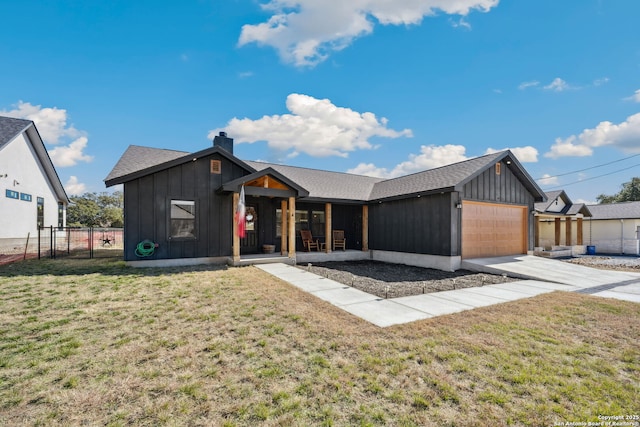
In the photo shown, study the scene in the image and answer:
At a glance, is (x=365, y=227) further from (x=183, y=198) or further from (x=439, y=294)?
(x=183, y=198)

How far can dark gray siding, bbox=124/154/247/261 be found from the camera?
8.61m

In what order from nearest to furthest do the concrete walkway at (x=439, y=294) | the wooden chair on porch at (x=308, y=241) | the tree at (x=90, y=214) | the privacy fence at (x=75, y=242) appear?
the concrete walkway at (x=439, y=294) → the wooden chair on porch at (x=308, y=241) → the privacy fence at (x=75, y=242) → the tree at (x=90, y=214)

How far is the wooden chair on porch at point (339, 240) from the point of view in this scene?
13580 millimetres

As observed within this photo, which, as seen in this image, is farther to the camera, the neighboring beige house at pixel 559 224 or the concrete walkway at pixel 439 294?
the neighboring beige house at pixel 559 224

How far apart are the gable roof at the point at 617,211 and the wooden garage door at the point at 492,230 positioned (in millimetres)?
11362

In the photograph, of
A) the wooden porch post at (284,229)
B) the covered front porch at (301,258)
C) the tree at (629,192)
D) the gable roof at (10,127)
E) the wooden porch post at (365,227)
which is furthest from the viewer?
the tree at (629,192)

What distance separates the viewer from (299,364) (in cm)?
300

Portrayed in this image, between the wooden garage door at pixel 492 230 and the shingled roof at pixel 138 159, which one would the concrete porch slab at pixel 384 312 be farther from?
the shingled roof at pixel 138 159

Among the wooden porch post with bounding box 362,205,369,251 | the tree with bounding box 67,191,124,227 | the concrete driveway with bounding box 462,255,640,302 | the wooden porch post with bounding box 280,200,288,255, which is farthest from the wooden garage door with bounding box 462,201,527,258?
the tree with bounding box 67,191,124,227

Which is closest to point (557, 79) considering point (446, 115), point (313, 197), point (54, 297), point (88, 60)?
point (446, 115)

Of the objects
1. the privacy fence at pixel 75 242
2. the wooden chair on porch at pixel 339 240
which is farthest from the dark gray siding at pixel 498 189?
the privacy fence at pixel 75 242

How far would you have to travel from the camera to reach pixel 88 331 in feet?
12.3

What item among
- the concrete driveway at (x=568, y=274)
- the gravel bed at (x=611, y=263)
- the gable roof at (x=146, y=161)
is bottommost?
the gravel bed at (x=611, y=263)

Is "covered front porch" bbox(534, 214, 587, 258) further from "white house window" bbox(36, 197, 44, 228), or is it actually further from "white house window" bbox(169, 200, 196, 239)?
"white house window" bbox(36, 197, 44, 228)
